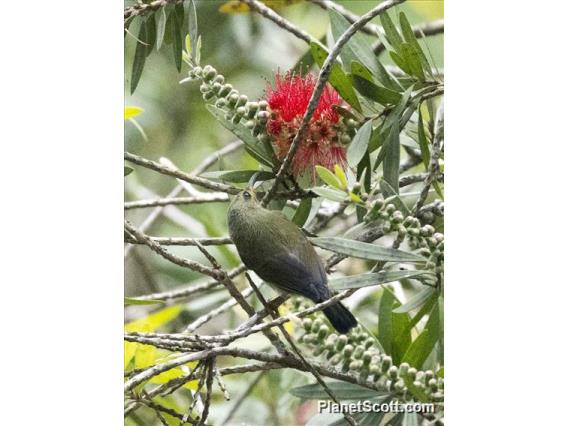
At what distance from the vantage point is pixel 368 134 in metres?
1.52

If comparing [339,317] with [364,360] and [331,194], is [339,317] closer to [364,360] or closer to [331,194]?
[364,360]

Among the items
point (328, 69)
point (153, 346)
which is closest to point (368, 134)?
point (328, 69)

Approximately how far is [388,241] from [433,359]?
27cm

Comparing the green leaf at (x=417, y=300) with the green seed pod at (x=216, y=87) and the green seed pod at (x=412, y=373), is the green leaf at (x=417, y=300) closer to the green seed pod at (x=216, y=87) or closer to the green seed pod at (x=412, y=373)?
the green seed pod at (x=412, y=373)

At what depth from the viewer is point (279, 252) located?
158 centimetres

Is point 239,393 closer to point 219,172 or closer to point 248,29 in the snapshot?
point 219,172

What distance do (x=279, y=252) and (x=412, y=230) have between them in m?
0.26

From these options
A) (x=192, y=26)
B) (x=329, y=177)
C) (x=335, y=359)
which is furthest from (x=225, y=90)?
(x=335, y=359)

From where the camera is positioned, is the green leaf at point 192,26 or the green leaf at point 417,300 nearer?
the green leaf at point 417,300

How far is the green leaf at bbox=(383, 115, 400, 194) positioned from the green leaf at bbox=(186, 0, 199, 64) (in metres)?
0.35

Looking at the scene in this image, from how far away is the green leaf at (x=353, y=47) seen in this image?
5.10 feet

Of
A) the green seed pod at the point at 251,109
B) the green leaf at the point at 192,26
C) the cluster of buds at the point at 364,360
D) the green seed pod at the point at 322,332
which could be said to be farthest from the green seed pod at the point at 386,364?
the green leaf at the point at 192,26

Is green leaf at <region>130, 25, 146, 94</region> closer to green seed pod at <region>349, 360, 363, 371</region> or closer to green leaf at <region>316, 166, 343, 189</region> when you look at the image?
green leaf at <region>316, 166, 343, 189</region>

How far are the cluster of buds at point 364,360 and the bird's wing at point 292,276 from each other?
5cm
